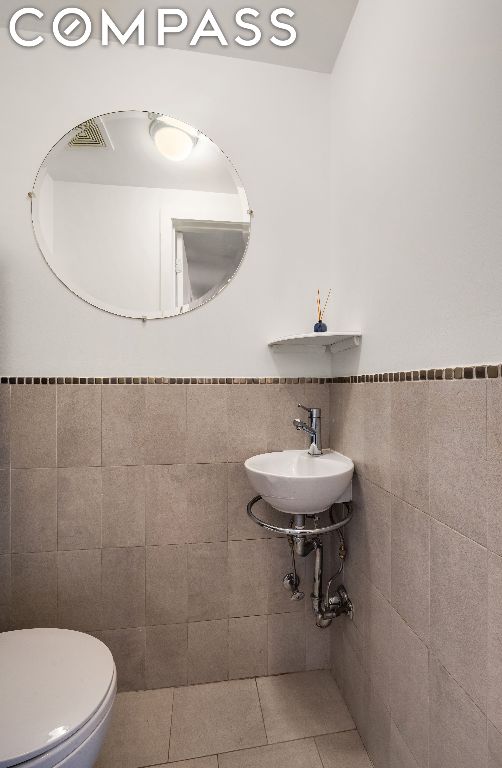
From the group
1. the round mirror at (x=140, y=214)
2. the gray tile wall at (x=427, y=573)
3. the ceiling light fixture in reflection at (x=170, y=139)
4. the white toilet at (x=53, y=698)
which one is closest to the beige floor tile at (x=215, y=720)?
the gray tile wall at (x=427, y=573)

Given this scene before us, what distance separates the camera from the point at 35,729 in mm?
796

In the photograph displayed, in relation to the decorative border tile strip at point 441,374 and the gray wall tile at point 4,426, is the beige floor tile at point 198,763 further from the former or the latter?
the decorative border tile strip at point 441,374

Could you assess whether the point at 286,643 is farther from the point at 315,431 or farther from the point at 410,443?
the point at 410,443

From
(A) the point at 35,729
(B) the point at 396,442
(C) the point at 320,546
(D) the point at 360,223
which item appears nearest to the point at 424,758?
(C) the point at 320,546

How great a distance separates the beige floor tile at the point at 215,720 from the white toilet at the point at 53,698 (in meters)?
0.51

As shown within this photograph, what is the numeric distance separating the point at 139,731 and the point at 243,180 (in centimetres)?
206

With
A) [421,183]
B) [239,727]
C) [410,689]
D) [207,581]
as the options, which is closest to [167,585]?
[207,581]

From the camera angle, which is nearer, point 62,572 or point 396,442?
point 396,442

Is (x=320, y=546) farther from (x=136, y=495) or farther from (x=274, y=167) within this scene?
(x=274, y=167)

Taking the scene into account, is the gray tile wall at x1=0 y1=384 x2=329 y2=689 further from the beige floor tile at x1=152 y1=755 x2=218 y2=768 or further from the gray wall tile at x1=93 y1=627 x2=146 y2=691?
the beige floor tile at x1=152 y1=755 x2=218 y2=768

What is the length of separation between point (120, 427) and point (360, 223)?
3.78 feet

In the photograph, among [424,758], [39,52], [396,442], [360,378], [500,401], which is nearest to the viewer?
[500,401]

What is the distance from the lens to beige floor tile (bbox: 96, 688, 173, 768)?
1214 mm

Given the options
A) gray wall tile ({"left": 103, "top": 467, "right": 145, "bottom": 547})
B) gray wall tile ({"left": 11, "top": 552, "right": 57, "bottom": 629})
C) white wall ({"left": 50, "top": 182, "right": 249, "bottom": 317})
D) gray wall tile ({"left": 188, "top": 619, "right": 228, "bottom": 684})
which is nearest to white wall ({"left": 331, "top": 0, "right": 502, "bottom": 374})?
white wall ({"left": 50, "top": 182, "right": 249, "bottom": 317})
